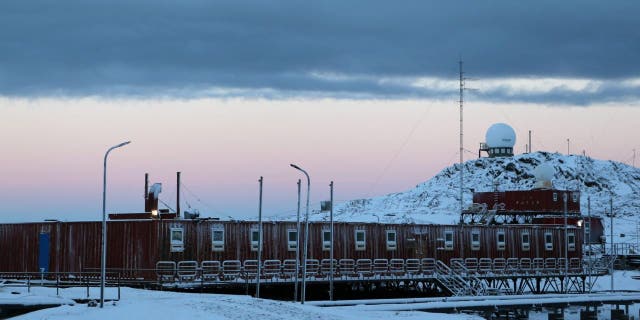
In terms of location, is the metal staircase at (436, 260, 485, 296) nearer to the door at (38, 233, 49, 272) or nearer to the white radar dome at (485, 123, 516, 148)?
the door at (38, 233, 49, 272)

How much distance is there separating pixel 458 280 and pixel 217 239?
2050 cm

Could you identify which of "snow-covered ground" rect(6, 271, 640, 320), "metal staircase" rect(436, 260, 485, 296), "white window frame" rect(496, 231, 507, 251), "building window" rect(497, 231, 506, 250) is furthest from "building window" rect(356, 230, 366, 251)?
"snow-covered ground" rect(6, 271, 640, 320)

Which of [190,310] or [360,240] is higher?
[360,240]

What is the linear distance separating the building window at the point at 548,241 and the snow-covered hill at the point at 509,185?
69.3m

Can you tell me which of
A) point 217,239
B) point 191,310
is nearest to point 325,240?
point 217,239

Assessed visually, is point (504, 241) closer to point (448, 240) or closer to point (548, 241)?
point (548, 241)

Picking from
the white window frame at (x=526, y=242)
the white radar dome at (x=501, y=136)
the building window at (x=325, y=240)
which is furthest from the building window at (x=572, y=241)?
the white radar dome at (x=501, y=136)

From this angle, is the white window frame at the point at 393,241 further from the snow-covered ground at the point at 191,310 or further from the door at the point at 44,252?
the door at the point at 44,252

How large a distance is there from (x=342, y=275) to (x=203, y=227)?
35.3 feet

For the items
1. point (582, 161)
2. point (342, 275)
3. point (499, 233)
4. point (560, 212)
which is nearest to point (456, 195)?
point (582, 161)

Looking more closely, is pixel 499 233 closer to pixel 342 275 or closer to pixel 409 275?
pixel 409 275

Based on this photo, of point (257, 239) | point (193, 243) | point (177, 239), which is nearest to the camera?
point (177, 239)

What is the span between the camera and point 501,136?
15300 cm

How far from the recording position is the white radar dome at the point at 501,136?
152625mm
